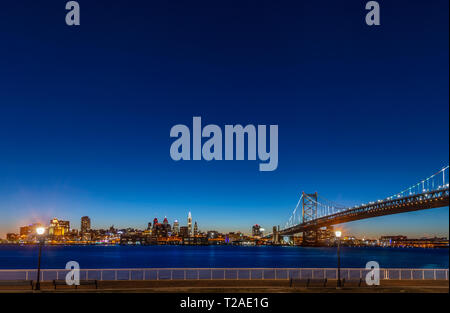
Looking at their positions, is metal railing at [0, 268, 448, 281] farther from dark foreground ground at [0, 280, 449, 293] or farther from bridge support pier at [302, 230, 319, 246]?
bridge support pier at [302, 230, 319, 246]

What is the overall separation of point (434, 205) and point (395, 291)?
61570 mm

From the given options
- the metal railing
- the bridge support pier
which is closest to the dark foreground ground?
the metal railing

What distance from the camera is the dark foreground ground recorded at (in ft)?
70.9

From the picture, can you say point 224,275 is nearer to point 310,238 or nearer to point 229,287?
point 229,287

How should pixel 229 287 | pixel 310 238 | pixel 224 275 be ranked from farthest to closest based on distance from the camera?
1. pixel 310 238
2. pixel 224 275
3. pixel 229 287

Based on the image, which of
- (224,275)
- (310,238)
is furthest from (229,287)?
(310,238)

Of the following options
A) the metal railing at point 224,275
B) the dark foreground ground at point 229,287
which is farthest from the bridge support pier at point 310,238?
the dark foreground ground at point 229,287

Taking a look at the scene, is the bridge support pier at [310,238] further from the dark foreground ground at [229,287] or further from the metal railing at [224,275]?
the dark foreground ground at [229,287]

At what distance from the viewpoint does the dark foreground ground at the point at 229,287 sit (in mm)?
21609

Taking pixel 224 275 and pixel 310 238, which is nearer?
pixel 224 275

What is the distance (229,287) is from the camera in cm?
2272

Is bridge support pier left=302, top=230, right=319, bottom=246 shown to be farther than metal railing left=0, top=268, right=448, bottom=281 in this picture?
Yes
